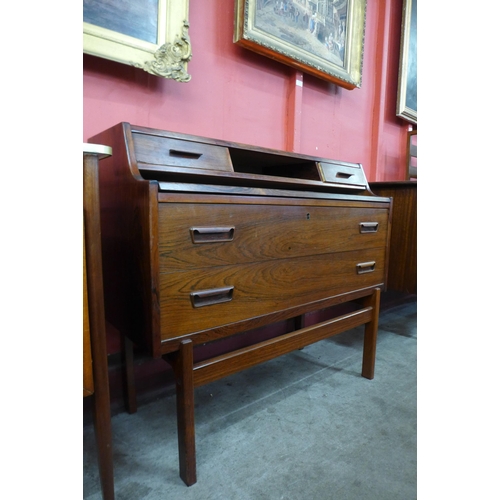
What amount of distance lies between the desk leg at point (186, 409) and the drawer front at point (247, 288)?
8 centimetres

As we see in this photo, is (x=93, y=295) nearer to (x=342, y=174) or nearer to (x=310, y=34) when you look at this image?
(x=342, y=174)

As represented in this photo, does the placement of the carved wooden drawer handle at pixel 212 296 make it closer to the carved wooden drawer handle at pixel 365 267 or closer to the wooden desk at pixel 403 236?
the carved wooden drawer handle at pixel 365 267

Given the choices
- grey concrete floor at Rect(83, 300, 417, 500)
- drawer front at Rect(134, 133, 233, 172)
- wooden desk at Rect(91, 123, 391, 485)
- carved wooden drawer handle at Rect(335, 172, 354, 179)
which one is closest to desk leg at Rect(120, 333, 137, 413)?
grey concrete floor at Rect(83, 300, 417, 500)

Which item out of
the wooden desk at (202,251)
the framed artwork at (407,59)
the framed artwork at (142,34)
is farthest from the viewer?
the framed artwork at (407,59)

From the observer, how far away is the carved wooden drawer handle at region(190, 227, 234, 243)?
99cm

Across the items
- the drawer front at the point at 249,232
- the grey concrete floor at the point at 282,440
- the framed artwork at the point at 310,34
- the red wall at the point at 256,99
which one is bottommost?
the grey concrete floor at the point at 282,440

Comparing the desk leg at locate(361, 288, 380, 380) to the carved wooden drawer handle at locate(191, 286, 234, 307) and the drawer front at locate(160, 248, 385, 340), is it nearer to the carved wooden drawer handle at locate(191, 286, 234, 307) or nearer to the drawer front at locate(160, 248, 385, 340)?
the drawer front at locate(160, 248, 385, 340)

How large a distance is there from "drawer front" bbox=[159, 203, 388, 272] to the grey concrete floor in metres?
0.69

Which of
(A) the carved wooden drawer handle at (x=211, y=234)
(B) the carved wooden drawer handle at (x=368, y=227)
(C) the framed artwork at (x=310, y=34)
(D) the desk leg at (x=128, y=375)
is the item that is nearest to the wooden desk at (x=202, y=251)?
(A) the carved wooden drawer handle at (x=211, y=234)

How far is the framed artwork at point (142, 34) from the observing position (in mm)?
1267

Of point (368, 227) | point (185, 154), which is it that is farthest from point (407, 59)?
point (185, 154)
